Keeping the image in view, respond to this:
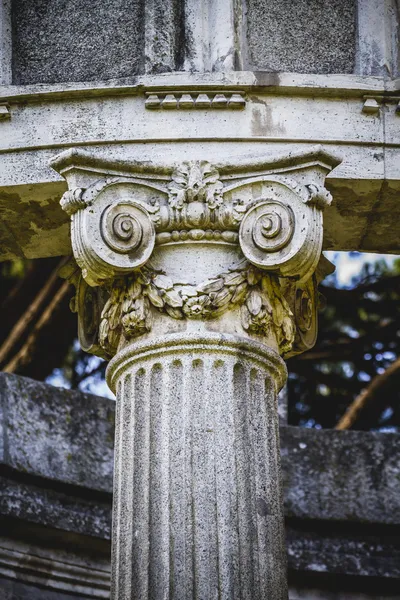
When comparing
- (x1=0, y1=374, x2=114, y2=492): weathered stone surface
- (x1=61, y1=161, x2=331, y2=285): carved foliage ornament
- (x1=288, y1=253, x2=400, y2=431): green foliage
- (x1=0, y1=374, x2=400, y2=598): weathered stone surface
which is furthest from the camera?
(x1=288, y1=253, x2=400, y2=431): green foliage

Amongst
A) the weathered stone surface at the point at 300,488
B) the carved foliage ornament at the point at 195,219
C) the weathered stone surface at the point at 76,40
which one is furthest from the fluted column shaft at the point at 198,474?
the weathered stone surface at the point at 300,488

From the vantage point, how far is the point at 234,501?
40.3ft

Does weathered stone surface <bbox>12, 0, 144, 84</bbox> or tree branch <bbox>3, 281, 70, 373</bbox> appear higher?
tree branch <bbox>3, 281, 70, 373</bbox>

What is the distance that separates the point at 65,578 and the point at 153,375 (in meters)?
7.58

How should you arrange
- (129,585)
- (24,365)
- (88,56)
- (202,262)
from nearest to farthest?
(129,585), (202,262), (88,56), (24,365)

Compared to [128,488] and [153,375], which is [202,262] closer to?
[153,375]

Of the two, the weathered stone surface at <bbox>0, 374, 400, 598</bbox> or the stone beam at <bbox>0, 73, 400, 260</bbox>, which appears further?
the weathered stone surface at <bbox>0, 374, 400, 598</bbox>

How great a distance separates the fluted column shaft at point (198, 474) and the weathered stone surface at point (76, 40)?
106 inches

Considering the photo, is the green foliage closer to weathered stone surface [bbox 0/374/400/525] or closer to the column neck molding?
weathered stone surface [bbox 0/374/400/525]

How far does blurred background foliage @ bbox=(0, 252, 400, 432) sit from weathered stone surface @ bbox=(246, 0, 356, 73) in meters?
11.8

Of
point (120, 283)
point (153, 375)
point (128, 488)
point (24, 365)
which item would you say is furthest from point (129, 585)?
point (24, 365)

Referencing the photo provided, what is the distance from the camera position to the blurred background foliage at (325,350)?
2586cm

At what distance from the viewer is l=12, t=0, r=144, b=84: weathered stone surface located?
1417 cm

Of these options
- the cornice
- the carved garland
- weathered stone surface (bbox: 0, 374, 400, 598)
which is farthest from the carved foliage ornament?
weathered stone surface (bbox: 0, 374, 400, 598)
